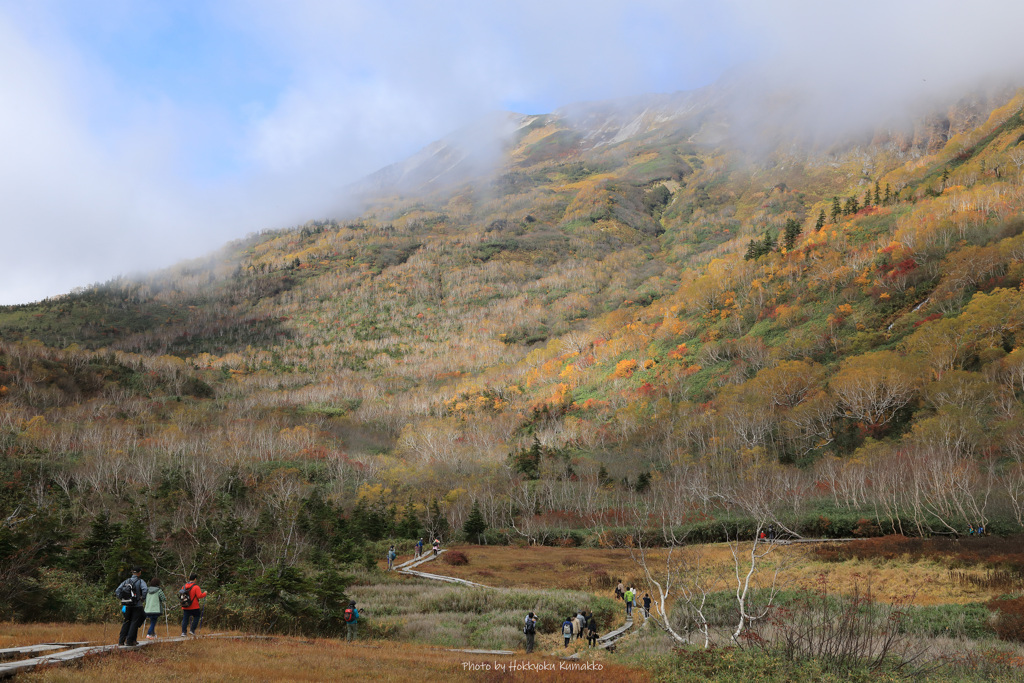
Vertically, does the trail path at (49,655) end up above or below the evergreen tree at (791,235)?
below

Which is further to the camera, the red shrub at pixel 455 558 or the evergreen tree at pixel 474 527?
the evergreen tree at pixel 474 527

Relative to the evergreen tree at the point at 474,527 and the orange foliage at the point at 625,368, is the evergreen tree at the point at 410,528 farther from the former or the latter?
the orange foliage at the point at 625,368

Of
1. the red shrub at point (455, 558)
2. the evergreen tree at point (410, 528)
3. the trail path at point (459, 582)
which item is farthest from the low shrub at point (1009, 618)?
the evergreen tree at point (410, 528)

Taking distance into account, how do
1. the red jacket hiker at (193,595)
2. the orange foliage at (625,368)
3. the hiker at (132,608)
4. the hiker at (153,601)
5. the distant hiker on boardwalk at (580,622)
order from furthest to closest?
the orange foliage at (625,368), the distant hiker on boardwalk at (580,622), the red jacket hiker at (193,595), the hiker at (153,601), the hiker at (132,608)

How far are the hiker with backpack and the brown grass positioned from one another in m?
2.50

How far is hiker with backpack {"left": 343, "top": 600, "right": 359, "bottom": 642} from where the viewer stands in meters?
20.3

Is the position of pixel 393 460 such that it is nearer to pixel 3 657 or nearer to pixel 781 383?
pixel 781 383

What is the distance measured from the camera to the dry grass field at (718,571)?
25.9 metres

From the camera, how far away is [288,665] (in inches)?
512

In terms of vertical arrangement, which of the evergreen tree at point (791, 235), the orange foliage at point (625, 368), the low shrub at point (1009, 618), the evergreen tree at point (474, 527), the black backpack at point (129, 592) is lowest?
Result: the evergreen tree at point (474, 527)

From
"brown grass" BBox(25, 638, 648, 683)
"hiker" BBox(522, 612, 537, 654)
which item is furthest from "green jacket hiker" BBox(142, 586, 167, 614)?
"hiker" BBox(522, 612, 537, 654)

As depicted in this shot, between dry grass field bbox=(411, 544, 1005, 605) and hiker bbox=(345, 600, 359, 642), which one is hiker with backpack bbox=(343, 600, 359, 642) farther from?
dry grass field bbox=(411, 544, 1005, 605)

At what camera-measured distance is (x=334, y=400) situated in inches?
6378

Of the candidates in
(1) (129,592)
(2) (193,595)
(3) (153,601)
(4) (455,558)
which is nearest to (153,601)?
(3) (153,601)
